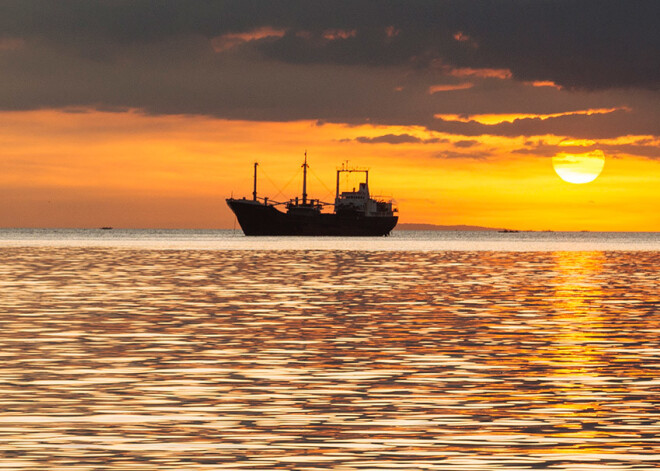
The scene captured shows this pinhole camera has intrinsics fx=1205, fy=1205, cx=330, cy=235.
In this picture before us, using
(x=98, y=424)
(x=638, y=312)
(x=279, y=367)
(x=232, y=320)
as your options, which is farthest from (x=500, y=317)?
(x=98, y=424)

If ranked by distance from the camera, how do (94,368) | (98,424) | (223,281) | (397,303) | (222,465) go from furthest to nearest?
(223,281), (397,303), (94,368), (98,424), (222,465)

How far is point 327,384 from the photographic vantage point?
2214 cm

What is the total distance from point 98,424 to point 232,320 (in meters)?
19.4

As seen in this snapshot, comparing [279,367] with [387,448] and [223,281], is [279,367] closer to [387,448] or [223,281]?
[387,448]

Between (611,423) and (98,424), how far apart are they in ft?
24.9

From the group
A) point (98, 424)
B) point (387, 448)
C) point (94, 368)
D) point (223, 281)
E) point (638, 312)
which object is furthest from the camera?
point (223, 281)

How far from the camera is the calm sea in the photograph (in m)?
15.6

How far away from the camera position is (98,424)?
17.6m

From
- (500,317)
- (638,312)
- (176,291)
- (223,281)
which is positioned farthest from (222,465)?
(223,281)

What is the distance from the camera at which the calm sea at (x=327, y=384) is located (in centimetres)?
1562

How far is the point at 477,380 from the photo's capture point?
22.9m

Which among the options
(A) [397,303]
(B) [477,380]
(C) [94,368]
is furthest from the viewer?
(A) [397,303]

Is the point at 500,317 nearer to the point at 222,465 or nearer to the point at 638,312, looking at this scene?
the point at 638,312

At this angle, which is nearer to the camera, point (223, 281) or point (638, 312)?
point (638, 312)
